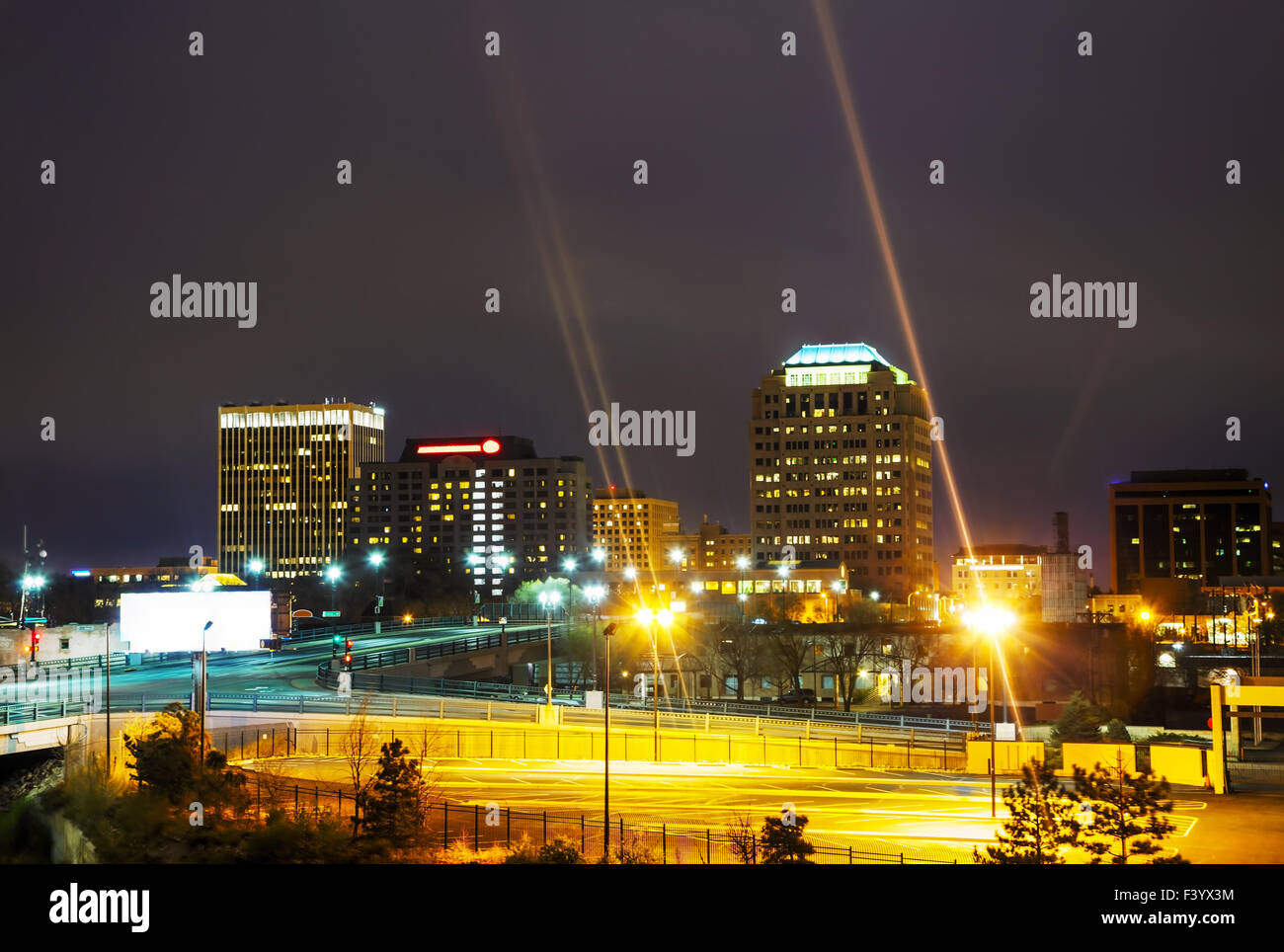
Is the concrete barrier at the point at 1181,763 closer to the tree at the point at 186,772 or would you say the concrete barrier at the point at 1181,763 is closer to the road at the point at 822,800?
the road at the point at 822,800

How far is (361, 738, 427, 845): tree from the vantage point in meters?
28.8

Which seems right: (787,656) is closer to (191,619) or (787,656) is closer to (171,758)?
(191,619)

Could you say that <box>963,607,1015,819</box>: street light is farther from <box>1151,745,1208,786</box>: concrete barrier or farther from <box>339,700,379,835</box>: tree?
<box>339,700,379,835</box>: tree

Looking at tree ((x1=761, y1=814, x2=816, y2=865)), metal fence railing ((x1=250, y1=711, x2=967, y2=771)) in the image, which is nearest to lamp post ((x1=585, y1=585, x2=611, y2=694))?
metal fence railing ((x1=250, y1=711, x2=967, y2=771))

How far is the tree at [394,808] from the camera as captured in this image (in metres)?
28.8

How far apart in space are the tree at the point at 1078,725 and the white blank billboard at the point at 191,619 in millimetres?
28013

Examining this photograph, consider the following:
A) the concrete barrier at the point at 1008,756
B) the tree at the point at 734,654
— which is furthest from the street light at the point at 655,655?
the concrete barrier at the point at 1008,756

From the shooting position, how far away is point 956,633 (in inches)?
3971

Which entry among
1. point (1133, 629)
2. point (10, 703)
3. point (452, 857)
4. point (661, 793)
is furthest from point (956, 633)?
point (452, 857)

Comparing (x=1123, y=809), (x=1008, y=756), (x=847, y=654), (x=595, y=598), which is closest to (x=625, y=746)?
(x=1008, y=756)
